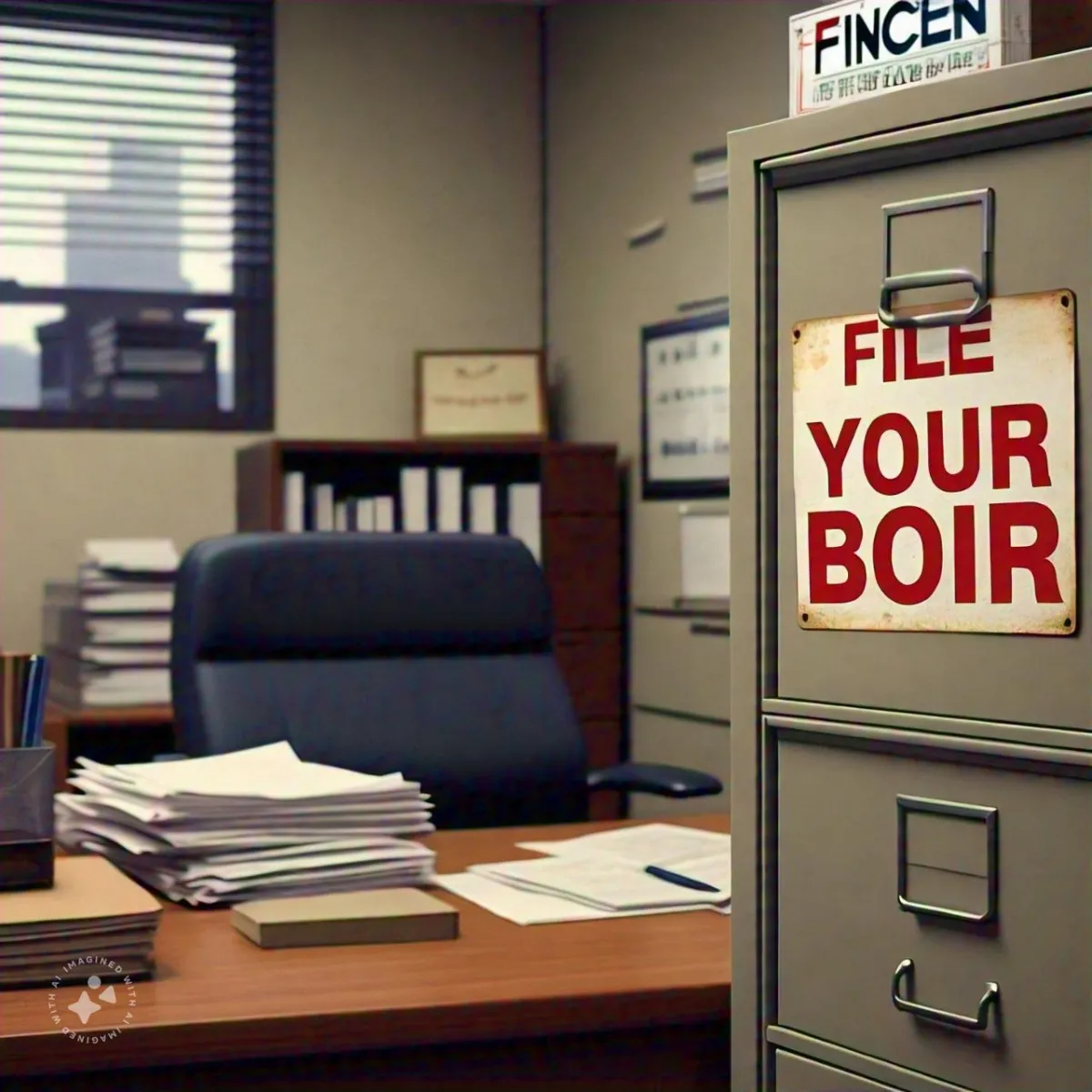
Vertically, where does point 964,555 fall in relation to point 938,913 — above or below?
above

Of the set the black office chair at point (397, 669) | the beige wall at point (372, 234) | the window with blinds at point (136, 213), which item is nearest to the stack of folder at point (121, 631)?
the beige wall at point (372, 234)

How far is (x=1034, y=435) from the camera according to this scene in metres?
0.96

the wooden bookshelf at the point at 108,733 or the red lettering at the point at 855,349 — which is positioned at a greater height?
the red lettering at the point at 855,349

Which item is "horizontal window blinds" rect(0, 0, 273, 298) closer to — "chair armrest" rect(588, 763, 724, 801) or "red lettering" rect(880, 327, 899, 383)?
"chair armrest" rect(588, 763, 724, 801)

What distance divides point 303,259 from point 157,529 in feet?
2.65

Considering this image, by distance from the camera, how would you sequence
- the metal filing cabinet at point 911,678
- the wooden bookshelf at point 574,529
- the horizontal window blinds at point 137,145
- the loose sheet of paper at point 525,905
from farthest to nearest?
the horizontal window blinds at point 137,145 → the wooden bookshelf at point 574,529 → the loose sheet of paper at point 525,905 → the metal filing cabinet at point 911,678

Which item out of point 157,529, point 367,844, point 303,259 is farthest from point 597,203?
point 367,844

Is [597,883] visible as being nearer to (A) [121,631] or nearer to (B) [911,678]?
(B) [911,678]

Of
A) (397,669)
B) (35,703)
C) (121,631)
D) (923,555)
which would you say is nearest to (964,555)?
(923,555)

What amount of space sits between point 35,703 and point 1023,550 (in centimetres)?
80

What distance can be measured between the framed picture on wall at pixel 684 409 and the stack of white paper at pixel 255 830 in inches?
79.8

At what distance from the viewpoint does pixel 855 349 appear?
1063 millimetres

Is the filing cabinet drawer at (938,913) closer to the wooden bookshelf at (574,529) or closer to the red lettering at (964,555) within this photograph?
the red lettering at (964,555)

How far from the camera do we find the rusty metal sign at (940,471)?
0.95m
